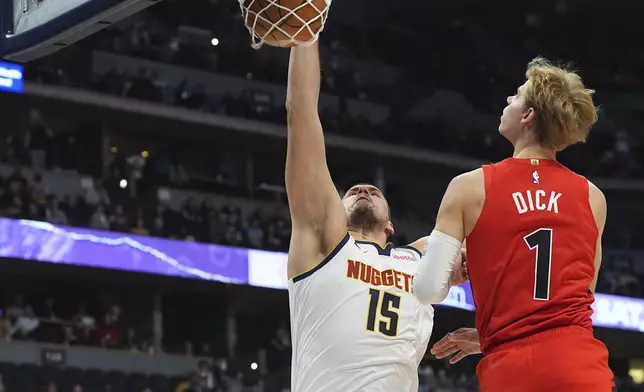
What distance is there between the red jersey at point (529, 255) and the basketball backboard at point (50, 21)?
157 cm

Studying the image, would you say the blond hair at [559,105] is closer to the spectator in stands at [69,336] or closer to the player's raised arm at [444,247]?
the player's raised arm at [444,247]

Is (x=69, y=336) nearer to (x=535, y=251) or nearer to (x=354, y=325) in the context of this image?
(x=354, y=325)

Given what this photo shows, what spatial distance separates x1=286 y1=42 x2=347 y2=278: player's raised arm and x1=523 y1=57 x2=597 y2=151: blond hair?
873 millimetres

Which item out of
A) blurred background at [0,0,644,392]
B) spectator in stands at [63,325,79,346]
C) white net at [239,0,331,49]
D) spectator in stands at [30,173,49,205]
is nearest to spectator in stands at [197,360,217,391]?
blurred background at [0,0,644,392]

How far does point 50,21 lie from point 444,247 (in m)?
2.18

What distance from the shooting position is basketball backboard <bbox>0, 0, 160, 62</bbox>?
4230 millimetres

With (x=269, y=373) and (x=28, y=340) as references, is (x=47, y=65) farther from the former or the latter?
(x=269, y=373)

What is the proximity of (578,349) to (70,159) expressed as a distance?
61.3ft

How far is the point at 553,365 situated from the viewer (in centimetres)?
308

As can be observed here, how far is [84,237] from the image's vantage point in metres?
18.9

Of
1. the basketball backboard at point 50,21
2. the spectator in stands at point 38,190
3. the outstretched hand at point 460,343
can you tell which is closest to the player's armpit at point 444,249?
the outstretched hand at point 460,343

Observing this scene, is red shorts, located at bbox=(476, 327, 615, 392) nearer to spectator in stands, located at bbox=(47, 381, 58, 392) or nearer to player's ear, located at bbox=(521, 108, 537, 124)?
player's ear, located at bbox=(521, 108, 537, 124)

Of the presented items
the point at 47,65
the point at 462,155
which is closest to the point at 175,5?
the point at 47,65

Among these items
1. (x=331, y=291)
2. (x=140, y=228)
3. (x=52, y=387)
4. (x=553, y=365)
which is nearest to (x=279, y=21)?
(x=331, y=291)
